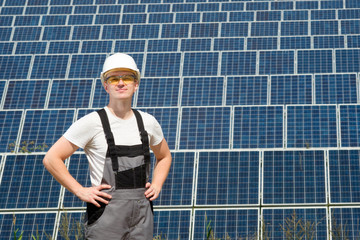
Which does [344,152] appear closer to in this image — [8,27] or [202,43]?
[202,43]

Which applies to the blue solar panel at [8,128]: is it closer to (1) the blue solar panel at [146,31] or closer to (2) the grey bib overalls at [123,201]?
(1) the blue solar panel at [146,31]

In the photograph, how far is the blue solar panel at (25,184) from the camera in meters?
11.8

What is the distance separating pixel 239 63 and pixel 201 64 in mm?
1133

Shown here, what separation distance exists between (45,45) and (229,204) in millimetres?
11929

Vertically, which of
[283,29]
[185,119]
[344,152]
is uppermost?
[283,29]

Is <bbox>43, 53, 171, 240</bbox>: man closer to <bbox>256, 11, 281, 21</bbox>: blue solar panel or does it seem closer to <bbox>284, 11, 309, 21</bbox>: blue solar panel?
<bbox>256, 11, 281, 21</bbox>: blue solar panel

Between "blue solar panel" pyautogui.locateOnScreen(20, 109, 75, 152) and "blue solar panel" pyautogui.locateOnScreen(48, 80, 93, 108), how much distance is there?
185cm

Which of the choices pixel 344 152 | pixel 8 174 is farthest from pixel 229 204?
pixel 8 174

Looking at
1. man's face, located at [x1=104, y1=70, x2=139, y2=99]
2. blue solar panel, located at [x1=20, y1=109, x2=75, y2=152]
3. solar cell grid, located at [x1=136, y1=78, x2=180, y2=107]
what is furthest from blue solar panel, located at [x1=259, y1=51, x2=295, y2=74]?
man's face, located at [x1=104, y1=70, x2=139, y2=99]

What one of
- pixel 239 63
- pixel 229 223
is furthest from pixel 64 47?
pixel 229 223

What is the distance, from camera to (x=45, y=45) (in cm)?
2123

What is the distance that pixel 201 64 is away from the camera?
60.4 ft

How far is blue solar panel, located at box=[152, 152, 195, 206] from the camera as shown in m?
11.6

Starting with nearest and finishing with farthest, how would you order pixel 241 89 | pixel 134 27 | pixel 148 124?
pixel 148 124 → pixel 241 89 → pixel 134 27
